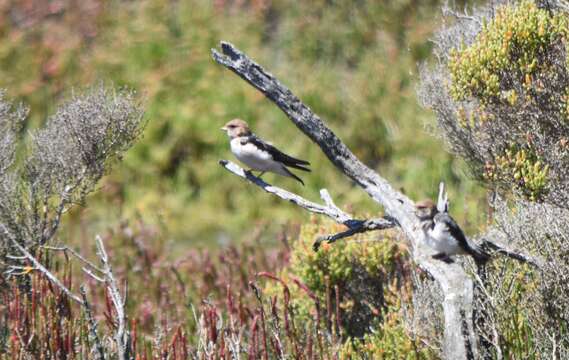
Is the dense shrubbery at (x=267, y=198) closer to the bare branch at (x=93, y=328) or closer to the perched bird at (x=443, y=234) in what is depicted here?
the bare branch at (x=93, y=328)

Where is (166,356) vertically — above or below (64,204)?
below

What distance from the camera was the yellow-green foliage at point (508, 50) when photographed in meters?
6.04

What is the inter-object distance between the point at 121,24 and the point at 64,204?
27.3 ft

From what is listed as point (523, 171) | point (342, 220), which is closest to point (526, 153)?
point (523, 171)

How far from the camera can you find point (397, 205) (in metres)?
5.14

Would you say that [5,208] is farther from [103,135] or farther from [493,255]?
[493,255]

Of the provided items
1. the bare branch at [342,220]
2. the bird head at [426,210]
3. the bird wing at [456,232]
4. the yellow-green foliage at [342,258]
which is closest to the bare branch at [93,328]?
the bare branch at [342,220]

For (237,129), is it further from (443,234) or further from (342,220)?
(443,234)

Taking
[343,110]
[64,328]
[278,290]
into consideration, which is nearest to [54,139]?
[64,328]

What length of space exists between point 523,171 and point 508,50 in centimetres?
83

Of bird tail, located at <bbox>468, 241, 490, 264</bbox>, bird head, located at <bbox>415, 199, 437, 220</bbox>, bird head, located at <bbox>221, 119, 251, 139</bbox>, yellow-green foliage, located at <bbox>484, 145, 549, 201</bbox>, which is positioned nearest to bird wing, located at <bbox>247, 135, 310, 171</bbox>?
bird head, located at <bbox>221, 119, 251, 139</bbox>

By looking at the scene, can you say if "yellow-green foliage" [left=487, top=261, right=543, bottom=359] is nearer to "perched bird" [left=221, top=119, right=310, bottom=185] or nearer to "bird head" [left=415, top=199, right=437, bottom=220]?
"bird head" [left=415, top=199, right=437, bottom=220]

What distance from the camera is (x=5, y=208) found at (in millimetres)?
6879

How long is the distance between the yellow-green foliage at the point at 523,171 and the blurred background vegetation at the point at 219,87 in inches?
166
